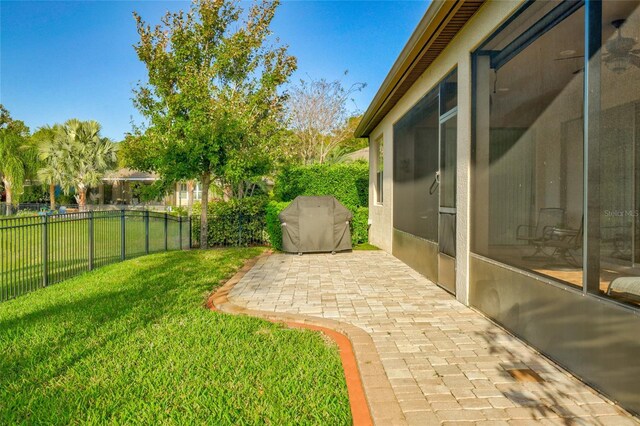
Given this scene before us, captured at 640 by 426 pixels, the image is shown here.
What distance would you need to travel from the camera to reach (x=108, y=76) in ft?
56.3

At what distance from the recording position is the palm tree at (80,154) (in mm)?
27141

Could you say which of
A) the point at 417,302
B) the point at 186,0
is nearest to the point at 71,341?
the point at 417,302

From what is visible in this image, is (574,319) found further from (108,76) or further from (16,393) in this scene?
(108,76)

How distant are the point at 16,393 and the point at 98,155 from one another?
28131mm

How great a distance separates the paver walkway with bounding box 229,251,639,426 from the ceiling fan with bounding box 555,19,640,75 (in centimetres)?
238

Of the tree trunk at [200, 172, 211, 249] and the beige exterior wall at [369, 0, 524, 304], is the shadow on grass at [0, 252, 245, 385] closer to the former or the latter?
the beige exterior wall at [369, 0, 524, 304]

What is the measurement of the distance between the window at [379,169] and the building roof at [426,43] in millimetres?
2686

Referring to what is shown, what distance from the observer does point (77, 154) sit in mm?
27312

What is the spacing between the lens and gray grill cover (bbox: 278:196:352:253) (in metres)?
10.5

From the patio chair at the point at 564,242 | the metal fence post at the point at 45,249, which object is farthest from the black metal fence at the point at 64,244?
the patio chair at the point at 564,242

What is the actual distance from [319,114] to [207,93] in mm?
12456

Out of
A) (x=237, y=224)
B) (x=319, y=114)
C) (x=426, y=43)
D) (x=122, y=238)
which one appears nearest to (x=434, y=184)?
(x=426, y=43)

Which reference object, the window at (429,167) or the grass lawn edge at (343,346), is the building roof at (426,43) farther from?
the grass lawn edge at (343,346)

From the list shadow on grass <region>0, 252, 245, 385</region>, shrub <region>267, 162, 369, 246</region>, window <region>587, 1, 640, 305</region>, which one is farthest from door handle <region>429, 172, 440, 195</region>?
shrub <region>267, 162, 369, 246</region>
